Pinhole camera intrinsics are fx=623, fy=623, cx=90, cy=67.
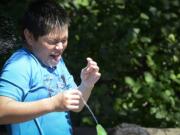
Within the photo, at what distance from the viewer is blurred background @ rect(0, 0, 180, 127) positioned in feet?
16.3

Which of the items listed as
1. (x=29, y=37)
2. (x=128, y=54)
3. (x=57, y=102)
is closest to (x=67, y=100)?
(x=57, y=102)

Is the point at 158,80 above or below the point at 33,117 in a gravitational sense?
below

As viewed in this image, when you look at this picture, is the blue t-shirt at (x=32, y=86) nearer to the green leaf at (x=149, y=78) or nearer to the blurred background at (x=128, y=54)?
the blurred background at (x=128, y=54)

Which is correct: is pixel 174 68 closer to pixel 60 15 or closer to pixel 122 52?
pixel 122 52

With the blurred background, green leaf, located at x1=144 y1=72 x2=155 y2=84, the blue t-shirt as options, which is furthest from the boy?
green leaf, located at x1=144 y1=72 x2=155 y2=84

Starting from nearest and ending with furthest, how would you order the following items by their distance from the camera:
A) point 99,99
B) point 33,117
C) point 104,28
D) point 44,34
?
point 33,117 → point 44,34 → point 99,99 → point 104,28

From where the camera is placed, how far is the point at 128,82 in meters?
5.09

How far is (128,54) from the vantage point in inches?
211

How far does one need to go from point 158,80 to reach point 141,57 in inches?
16.1

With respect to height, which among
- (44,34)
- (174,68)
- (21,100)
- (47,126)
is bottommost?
(174,68)

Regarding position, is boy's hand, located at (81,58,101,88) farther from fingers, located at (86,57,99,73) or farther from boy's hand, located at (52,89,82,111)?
boy's hand, located at (52,89,82,111)

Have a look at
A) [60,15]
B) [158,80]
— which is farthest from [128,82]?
[60,15]

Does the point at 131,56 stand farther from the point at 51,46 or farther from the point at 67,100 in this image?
the point at 67,100

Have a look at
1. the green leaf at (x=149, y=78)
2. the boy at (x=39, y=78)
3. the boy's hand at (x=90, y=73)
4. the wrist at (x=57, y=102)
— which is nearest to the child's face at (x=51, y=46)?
the boy at (x=39, y=78)
